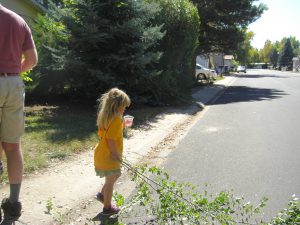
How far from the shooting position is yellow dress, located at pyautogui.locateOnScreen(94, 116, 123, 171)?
4.11 metres

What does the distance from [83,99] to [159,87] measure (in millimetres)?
2487

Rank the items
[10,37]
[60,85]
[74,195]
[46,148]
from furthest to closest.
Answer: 1. [60,85]
2. [46,148]
3. [74,195]
4. [10,37]

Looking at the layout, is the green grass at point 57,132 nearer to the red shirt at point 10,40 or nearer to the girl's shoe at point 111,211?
the girl's shoe at point 111,211

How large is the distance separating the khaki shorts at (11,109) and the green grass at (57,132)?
1.46 m

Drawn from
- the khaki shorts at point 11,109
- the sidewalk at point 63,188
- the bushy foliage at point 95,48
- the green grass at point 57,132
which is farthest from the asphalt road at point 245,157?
the khaki shorts at point 11,109

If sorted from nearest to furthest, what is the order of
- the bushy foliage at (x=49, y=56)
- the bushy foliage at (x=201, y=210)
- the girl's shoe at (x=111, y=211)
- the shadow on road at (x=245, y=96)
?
the bushy foliage at (x=201, y=210), the girl's shoe at (x=111, y=211), the bushy foliage at (x=49, y=56), the shadow on road at (x=245, y=96)

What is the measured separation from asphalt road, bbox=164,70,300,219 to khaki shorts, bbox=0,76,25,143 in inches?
103

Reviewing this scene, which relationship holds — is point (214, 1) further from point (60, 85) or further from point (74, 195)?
point (74, 195)

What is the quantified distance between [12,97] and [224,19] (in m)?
26.1

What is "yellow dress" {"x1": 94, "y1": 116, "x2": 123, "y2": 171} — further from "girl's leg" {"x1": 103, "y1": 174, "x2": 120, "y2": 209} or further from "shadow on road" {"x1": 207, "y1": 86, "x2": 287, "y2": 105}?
"shadow on road" {"x1": 207, "y1": 86, "x2": 287, "y2": 105}

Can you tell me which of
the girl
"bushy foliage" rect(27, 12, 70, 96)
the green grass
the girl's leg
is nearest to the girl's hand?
the girl

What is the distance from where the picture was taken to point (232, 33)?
96.4 feet

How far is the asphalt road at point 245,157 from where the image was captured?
5.40 m

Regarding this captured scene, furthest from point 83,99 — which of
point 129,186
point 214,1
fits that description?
point 214,1
